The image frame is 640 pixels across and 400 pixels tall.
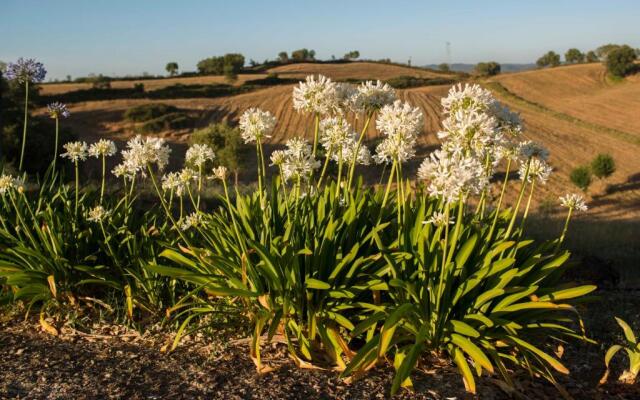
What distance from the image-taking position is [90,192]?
6.61 meters

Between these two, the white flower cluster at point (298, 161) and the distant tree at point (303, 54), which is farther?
the distant tree at point (303, 54)

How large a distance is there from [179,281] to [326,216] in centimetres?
167

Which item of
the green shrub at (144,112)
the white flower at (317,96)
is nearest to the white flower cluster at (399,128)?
the white flower at (317,96)

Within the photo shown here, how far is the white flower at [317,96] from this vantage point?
473 centimetres

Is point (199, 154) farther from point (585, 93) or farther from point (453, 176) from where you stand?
point (585, 93)

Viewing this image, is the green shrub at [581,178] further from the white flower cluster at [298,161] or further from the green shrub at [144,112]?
the white flower cluster at [298,161]

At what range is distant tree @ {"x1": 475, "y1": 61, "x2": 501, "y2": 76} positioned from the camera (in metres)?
108

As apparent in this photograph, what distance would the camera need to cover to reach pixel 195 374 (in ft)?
13.8

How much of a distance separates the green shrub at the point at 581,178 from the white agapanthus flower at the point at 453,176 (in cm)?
4519

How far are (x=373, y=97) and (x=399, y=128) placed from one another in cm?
62

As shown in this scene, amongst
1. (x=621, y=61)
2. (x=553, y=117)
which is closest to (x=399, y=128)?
(x=553, y=117)

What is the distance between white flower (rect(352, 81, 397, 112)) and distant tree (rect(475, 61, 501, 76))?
10774cm

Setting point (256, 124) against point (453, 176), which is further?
point (256, 124)

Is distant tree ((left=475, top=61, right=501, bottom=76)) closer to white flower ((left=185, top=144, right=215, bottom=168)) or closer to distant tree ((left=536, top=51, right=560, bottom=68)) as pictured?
distant tree ((left=536, top=51, right=560, bottom=68))
